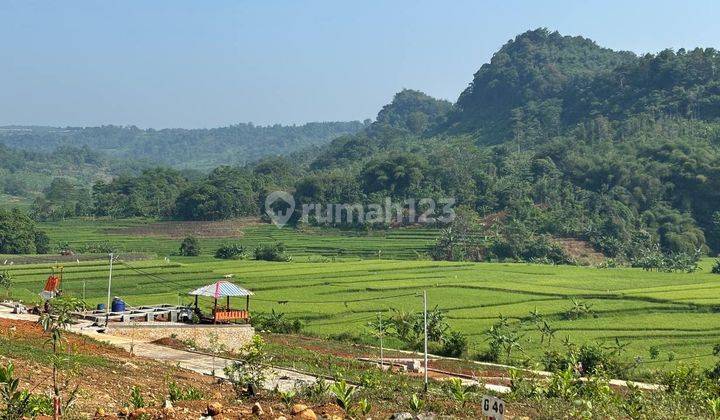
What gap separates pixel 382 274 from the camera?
53.1 metres

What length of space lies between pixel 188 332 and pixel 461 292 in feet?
68.4

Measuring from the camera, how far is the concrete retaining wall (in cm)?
2802

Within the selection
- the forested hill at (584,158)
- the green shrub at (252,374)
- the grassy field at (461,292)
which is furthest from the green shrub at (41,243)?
the green shrub at (252,374)

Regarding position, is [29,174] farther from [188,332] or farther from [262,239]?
[188,332]

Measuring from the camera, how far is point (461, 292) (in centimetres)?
4622

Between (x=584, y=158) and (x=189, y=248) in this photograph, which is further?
(x=584, y=158)

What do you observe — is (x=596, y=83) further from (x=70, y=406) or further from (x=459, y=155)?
(x=70, y=406)

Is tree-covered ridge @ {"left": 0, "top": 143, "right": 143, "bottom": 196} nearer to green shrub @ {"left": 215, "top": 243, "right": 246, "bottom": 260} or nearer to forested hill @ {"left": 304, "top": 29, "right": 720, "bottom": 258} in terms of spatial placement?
forested hill @ {"left": 304, "top": 29, "right": 720, "bottom": 258}

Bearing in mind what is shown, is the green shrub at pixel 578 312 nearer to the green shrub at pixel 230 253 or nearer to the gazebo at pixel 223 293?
the gazebo at pixel 223 293

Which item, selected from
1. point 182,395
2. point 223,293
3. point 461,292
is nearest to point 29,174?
point 461,292

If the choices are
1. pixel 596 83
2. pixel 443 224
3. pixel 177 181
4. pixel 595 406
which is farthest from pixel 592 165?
pixel 595 406

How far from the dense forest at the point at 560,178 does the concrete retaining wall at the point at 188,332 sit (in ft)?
141


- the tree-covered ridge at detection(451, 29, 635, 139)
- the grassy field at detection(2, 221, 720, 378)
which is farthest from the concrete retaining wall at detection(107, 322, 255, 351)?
the tree-covered ridge at detection(451, 29, 635, 139)

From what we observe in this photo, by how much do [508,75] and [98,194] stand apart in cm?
7937
